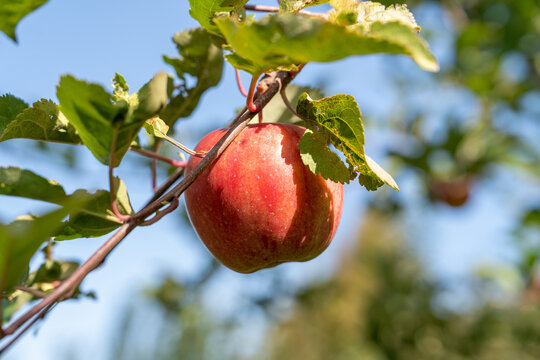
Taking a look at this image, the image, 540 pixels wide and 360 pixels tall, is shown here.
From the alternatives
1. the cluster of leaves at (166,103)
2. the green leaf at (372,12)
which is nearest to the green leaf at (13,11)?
the cluster of leaves at (166,103)

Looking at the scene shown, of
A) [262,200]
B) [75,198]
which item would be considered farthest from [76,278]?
[262,200]

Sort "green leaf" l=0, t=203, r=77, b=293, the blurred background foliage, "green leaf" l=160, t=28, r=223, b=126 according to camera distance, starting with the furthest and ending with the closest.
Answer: the blurred background foliage → "green leaf" l=160, t=28, r=223, b=126 → "green leaf" l=0, t=203, r=77, b=293

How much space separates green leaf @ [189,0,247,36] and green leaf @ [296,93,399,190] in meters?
0.10

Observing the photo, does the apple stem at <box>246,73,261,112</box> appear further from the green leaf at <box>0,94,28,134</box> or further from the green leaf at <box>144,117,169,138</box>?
the green leaf at <box>0,94,28,134</box>

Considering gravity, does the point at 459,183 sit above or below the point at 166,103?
below

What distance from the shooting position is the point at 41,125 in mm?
465

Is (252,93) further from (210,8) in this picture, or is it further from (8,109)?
(8,109)

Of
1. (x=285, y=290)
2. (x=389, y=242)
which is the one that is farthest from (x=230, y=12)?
(x=389, y=242)

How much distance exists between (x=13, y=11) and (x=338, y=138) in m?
0.28

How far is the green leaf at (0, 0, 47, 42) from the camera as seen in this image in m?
0.36

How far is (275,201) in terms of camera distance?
48 centimetres

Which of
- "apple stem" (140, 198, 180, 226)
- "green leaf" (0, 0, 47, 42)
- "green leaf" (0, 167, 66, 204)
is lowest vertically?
"apple stem" (140, 198, 180, 226)

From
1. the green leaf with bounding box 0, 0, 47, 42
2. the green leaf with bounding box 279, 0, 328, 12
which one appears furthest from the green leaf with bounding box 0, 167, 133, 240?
the green leaf with bounding box 279, 0, 328, 12

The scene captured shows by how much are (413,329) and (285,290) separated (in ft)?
7.06
